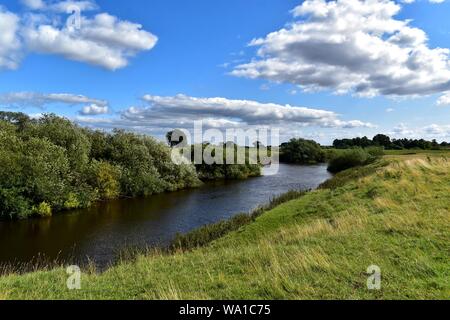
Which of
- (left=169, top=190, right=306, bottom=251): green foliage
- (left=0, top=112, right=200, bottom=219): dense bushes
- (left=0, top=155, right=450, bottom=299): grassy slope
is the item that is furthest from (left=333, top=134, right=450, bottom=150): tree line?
(left=0, top=155, right=450, bottom=299): grassy slope

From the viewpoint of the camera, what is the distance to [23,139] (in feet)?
110

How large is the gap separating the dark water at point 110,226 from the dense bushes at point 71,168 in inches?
60.7

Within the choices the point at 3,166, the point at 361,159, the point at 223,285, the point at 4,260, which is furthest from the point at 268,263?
the point at 361,159

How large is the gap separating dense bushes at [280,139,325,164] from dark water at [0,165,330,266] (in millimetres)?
67507

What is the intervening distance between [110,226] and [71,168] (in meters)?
11.5

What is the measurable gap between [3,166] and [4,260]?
11268 mm

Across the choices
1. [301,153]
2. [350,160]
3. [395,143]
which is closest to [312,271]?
[350,160]

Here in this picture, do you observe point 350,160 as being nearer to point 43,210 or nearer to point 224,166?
point 224,166

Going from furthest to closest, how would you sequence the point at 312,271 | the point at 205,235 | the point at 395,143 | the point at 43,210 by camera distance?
the point at 395,143 < the point at 43,210 < the point at 205,235 < the point at 312,271

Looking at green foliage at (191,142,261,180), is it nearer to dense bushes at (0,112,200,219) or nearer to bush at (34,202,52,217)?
dense bushes at (0,112,200,219)

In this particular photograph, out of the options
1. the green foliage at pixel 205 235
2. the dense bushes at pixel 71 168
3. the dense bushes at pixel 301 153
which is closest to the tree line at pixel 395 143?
the dense bushes at pixel 301 153

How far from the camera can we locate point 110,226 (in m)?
26.0

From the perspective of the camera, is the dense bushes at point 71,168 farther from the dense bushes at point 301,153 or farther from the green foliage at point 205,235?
the dense bushes at point 301,153

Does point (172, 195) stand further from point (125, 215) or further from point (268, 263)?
point (268, 263)
